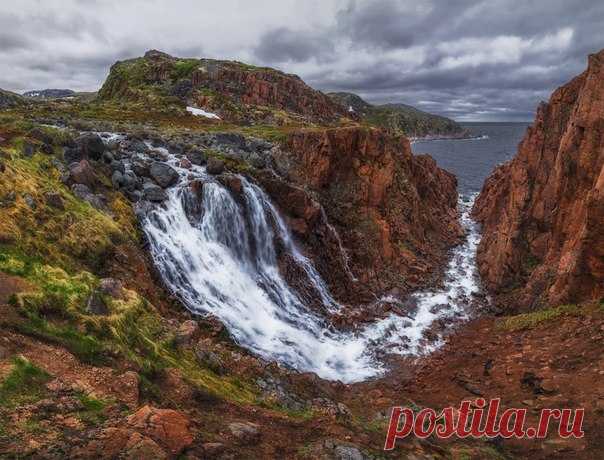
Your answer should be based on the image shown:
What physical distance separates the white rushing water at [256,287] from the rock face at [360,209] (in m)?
2.54

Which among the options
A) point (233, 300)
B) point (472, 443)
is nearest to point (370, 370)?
point (233, 300)

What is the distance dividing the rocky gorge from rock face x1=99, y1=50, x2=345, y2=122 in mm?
39000

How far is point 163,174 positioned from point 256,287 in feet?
33.1

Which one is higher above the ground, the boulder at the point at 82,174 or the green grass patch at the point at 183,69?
the green grass patch at the point at 183,69

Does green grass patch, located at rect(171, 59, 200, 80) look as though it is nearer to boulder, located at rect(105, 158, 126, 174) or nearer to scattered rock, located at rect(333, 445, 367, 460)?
boulder, located at rect(105, 158, 126, 174)

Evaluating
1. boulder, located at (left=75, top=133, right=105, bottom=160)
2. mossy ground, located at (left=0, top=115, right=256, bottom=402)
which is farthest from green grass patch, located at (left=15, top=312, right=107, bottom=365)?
boulder, located at (left=75, top=133, right=105, bottom=160)

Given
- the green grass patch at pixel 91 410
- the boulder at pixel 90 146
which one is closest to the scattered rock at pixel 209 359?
the green grass patch at pixel 91 410

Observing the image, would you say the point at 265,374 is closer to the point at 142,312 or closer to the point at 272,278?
the point at 142,312

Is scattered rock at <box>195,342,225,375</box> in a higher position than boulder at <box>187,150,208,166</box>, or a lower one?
lower

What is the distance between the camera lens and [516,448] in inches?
526

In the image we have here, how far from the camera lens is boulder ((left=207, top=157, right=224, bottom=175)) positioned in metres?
32.8

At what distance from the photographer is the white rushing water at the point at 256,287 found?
76.9 ft

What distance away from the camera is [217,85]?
9506 cm

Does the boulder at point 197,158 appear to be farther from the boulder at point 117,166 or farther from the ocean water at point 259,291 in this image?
the boulder at point 117,166
